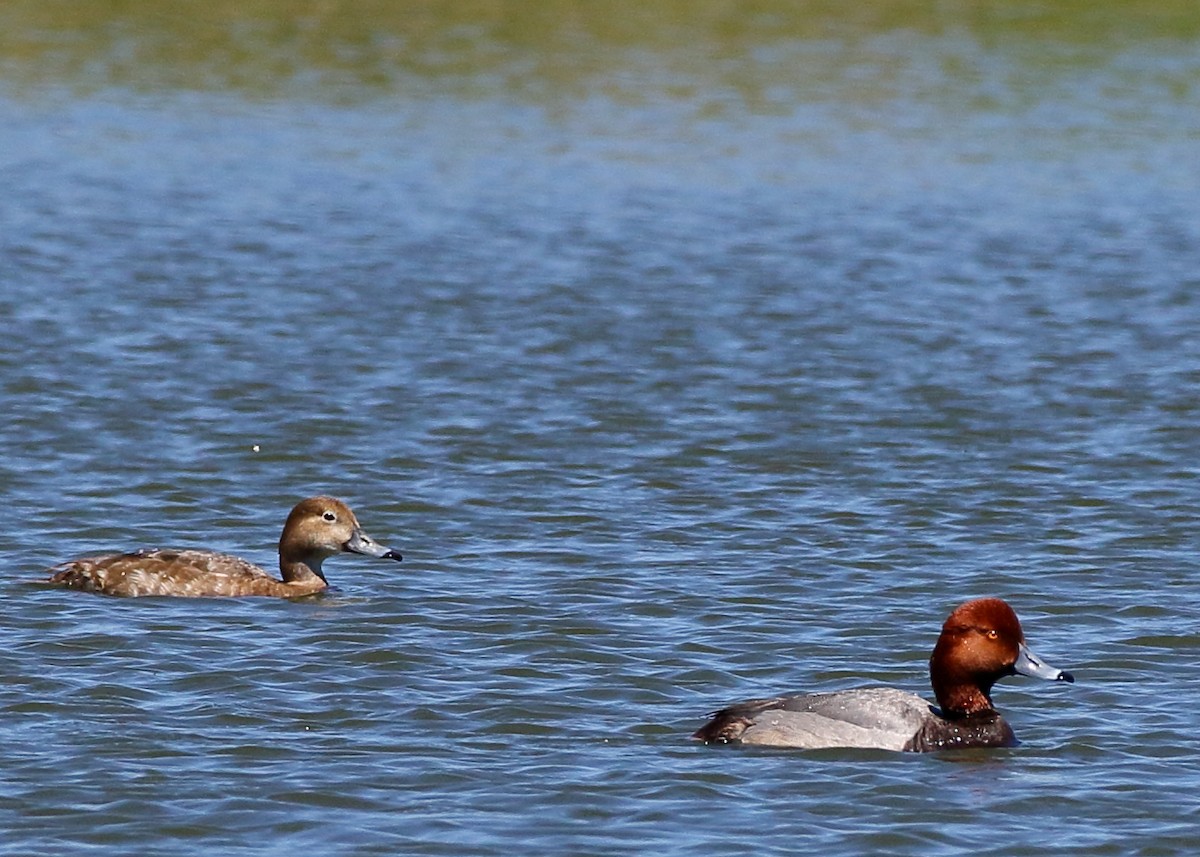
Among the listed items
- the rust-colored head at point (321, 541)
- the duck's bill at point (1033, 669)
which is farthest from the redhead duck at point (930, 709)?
the rust-colored head at point (321, 541)

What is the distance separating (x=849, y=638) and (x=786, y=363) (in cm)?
777

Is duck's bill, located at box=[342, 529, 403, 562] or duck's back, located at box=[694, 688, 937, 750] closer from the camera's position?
duck's back, located at box=[694, 688, 937, 750]

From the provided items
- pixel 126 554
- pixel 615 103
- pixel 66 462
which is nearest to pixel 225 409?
pixel 66 462

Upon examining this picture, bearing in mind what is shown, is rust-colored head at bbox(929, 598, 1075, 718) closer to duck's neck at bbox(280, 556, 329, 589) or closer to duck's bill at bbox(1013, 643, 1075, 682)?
duck's bill at bbox(1013, 643, 1075, 682)

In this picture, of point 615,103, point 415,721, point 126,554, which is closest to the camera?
point 415,721

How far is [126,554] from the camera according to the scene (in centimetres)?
1334

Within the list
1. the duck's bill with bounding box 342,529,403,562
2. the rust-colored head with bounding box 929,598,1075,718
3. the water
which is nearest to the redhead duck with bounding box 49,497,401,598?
the duck's bill with bounding box 342,529,403,562

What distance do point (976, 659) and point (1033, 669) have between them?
29 cm

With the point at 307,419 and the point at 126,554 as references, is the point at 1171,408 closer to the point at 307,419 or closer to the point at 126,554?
the point at 307,419

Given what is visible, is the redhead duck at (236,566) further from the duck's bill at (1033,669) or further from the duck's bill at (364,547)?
the duck's bill at (1033,669)

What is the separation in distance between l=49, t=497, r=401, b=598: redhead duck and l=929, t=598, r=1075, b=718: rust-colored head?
3.93m

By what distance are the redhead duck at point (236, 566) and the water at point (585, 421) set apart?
13cm

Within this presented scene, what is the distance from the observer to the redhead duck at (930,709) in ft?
34.2

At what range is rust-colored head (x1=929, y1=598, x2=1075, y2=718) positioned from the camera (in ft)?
35.9
